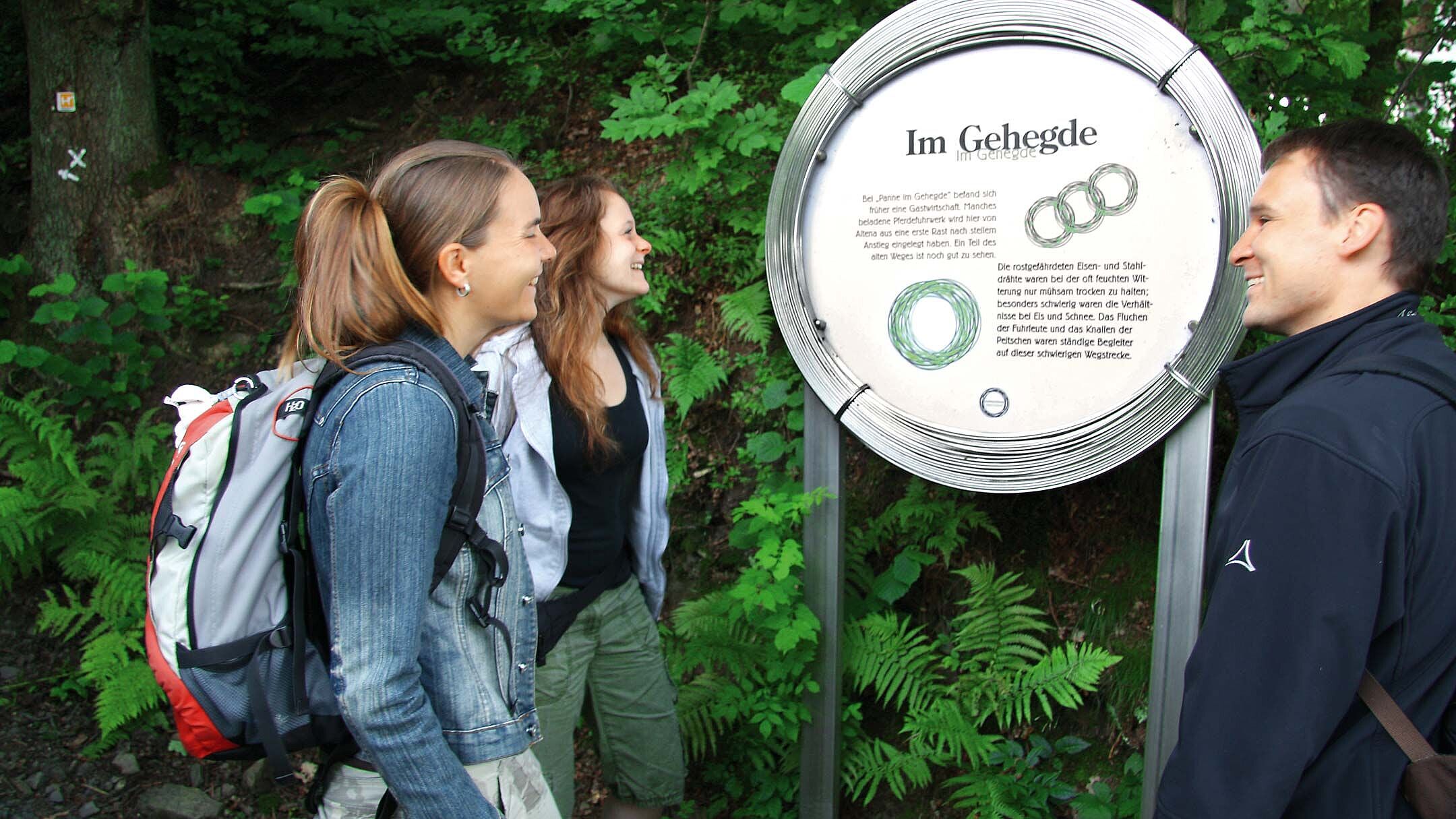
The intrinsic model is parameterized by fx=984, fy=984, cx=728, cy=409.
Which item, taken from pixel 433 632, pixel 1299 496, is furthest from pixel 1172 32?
pixel 433 632

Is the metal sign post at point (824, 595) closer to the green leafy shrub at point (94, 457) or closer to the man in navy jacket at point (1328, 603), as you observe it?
the man in navy jacket at point (1328, 603)

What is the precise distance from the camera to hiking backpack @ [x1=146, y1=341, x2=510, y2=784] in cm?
164

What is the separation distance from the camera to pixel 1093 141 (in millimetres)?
2635

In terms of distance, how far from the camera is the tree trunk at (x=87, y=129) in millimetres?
5812

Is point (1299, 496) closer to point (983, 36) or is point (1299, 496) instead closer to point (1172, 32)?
point (1172, 32)

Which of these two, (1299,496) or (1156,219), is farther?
(1156,219)

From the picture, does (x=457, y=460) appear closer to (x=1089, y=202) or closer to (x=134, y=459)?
(x=1089, y=202)

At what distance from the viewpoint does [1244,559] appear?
65.6 inches

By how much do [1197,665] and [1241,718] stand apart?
0.37 feet

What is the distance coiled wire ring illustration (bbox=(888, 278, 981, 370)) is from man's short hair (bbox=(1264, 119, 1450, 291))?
1.04 meters

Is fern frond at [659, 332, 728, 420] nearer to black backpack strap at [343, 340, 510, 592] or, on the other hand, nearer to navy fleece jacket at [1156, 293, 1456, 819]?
black backpack strap at [343, 340, 510, 592]

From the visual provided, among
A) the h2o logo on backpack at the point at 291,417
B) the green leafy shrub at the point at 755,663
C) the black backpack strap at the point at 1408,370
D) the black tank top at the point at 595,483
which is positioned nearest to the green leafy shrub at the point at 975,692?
the green leafy shrub at the point at 755,663

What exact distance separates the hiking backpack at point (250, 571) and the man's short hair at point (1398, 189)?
1718 mm

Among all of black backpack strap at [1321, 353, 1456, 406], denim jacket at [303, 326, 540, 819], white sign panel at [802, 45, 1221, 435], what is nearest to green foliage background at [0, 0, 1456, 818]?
white sign panel at [802, 45, 1221, 435]
